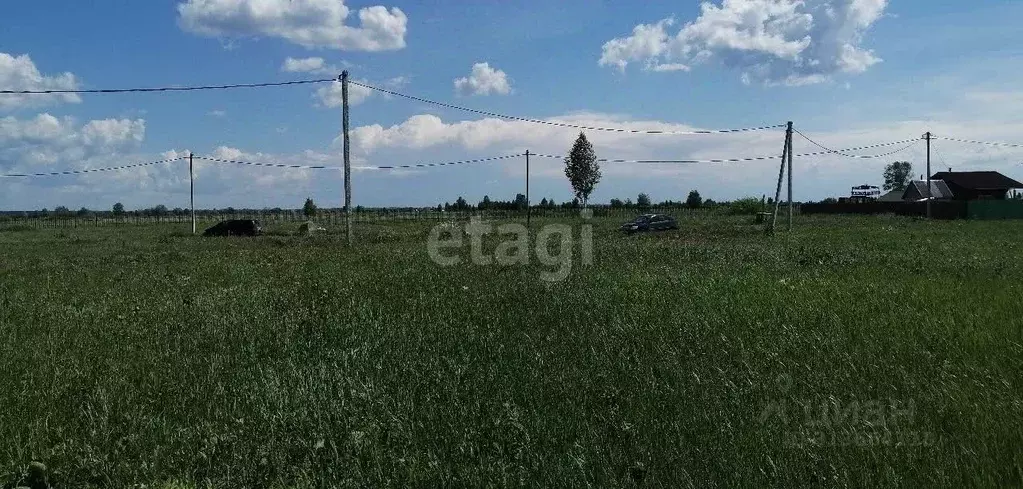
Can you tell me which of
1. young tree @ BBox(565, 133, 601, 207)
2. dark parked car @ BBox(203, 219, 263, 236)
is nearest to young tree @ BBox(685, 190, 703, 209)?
young tree @ BBox(565, 133, 601, 207)

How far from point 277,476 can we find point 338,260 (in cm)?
1565

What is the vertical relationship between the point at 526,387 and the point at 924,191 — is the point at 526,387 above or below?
below

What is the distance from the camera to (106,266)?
1891 centimetres

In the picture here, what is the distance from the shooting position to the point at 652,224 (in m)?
40.5

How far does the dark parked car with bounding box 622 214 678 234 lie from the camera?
132ft

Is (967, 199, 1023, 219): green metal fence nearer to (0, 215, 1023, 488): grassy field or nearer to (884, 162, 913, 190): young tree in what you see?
(0, 215, 1023, 488): grassy field

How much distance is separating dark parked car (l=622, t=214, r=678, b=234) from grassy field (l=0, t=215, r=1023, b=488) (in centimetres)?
2813

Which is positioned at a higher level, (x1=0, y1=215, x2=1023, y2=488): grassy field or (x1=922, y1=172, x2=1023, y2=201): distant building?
(x1=922, y1=172, x2=1023, y2=201): distant building

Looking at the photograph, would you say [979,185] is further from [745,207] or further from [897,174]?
[897,174]

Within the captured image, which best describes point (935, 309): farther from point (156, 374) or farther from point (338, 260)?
point (338, 260)

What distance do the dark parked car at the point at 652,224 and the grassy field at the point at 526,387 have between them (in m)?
28.1

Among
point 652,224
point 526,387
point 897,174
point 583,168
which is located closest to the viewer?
point 526,387

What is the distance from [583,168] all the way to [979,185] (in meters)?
47.0

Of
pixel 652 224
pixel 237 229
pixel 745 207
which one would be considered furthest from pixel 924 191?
pixel 237 229
